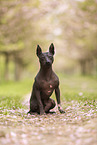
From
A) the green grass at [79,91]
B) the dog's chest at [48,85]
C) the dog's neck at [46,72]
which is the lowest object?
the green grass at [79,91]

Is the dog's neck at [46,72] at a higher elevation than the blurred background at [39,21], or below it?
below

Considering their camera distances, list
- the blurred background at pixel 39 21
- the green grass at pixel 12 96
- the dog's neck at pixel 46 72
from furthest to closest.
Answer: the blurred background at pixel 39 21, the green grass at pixel 12 96, the dog's neck at pixel 46 72

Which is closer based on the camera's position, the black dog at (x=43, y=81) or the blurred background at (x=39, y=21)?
the black dog at (x=43, y=81)

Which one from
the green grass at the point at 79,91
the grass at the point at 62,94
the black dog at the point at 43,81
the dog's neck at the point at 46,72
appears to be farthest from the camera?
the green grass at the point at 79,91

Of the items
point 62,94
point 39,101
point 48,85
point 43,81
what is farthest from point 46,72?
point 62,94

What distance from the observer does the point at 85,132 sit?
170 inches

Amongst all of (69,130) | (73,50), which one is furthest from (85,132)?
(73,50)

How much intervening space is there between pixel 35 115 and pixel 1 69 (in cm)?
3988

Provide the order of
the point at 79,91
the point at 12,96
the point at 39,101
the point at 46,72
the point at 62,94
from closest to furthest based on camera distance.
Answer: the point at 46,72 < the point at 39,101 < the point at 12,96 < the point at 62,94 < the point at 79,91

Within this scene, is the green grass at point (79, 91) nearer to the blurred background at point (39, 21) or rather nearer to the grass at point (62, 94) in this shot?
the grass at point (62, 94)

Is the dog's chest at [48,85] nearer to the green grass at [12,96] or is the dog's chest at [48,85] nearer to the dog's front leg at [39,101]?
the dog's front leg at [39,101]

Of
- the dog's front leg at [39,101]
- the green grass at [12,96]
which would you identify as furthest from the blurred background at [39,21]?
the dog's front leg at [39,101]

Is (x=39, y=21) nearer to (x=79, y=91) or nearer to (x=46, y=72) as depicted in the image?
(x=79, y=91)

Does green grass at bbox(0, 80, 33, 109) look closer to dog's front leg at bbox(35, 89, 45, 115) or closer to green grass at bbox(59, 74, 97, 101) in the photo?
dog's front leg at bbox(35, 89, 45, 115)
